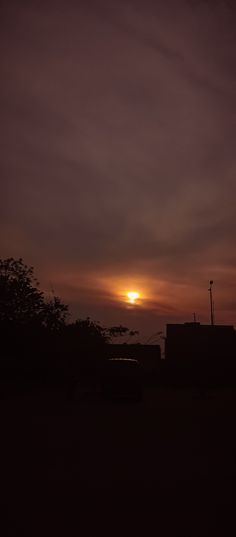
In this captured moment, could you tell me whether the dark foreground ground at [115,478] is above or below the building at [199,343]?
below

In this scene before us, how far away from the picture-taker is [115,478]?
7586 millimetres

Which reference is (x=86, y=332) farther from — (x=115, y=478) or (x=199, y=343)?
(x=115, y=478)

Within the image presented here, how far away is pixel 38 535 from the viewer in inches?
203

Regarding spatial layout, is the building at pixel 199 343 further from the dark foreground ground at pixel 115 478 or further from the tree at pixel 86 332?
the dark foreground ground at pixel 115 478

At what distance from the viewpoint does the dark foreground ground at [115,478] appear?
562 centimetres

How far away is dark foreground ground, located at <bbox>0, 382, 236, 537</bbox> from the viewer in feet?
18.5

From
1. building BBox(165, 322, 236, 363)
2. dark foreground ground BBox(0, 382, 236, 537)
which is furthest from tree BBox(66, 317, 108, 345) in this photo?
dark foreground ground BBox(0, 382, 236, 537)

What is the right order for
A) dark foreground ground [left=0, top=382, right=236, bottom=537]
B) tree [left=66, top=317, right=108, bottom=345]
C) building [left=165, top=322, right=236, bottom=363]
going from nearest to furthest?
dark foreground ground [left=0, top=382, right=236, bottom=537] → tree [left=66, top=317, right=108, bottom=345] → building [left=165, top=322, right=236, bottom=363]

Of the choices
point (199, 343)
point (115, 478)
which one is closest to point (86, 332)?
point (199, 343)

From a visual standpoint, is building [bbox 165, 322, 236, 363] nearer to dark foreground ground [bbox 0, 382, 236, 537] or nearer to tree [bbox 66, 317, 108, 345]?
tree [bbox 66, 317, 108, 345]

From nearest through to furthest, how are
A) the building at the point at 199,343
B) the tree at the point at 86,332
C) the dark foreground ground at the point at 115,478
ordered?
the dark foreground ground at the point at 115,478
the tree at the point at 86,332
the building at the point at 199,343

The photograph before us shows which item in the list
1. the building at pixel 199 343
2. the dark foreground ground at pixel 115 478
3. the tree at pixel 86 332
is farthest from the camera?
the building at pixel 199 343

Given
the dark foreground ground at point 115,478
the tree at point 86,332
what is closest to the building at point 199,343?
the tree at point 86,332

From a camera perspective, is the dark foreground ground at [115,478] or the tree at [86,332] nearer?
the dark foreground ground at [115,478]
